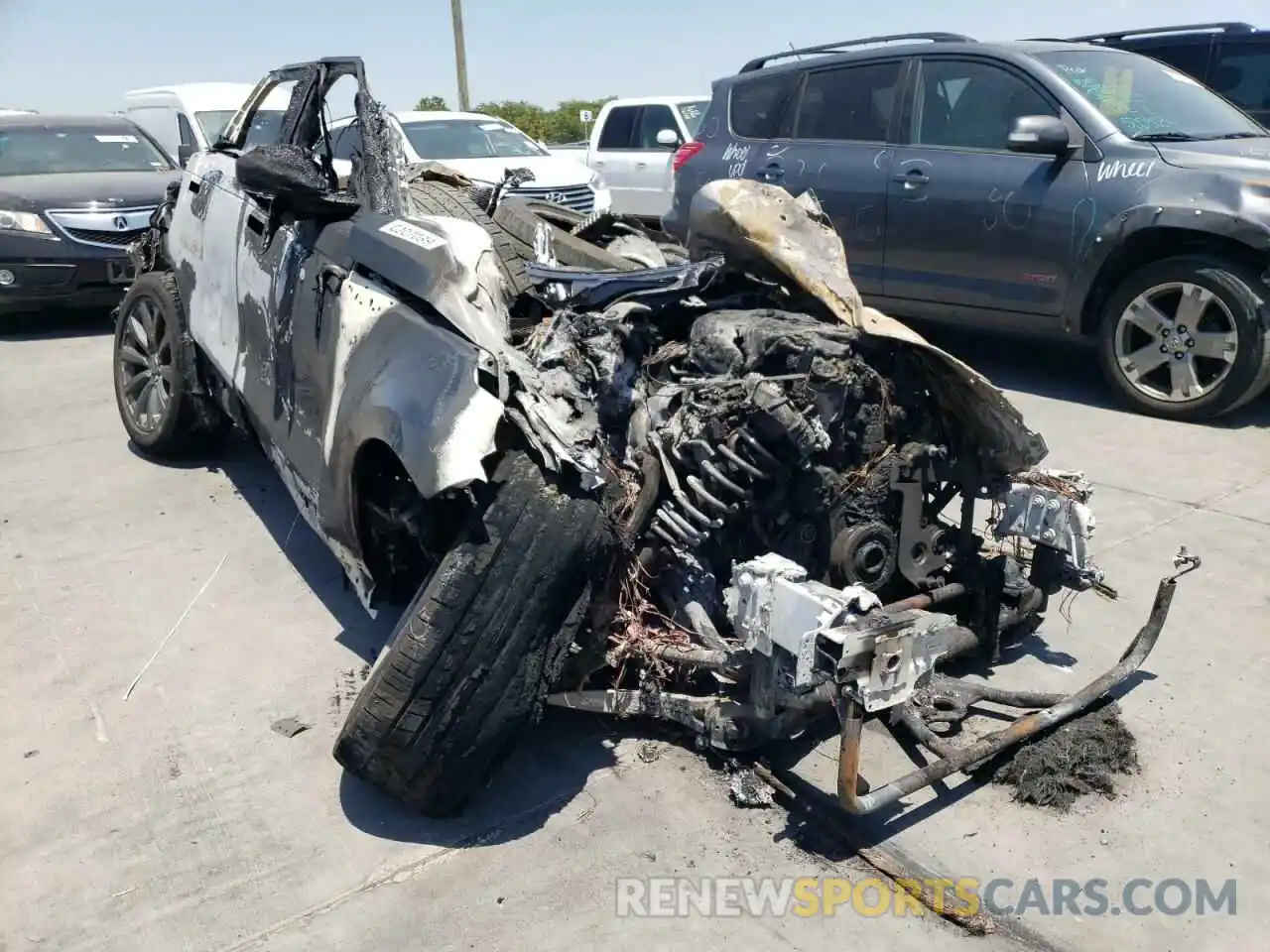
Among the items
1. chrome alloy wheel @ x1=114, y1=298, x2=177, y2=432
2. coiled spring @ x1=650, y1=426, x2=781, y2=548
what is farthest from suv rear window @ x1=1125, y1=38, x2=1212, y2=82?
chrome alloy wheel @ x1=114, y1=298, x2=177, y2=432

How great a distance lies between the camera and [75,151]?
400 inches

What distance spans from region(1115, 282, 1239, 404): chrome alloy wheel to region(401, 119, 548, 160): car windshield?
6924 millimetres

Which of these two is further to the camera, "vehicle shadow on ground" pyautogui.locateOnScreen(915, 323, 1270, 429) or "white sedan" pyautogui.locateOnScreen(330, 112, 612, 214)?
"white sedan" pyautogui.locateOnScreen(330, 112, 612, 214)

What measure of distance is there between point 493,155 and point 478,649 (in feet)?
30.2

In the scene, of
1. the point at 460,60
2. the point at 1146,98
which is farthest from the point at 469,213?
the point at 460,60

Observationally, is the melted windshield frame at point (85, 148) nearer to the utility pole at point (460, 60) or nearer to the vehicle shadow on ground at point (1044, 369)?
the vehicle shadow on ground at point (1044, 369)

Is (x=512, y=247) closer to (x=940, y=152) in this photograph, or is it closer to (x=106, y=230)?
(x=940, y=152)

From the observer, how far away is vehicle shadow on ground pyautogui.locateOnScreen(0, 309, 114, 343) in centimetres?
938

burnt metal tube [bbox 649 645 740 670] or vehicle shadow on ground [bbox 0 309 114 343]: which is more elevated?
burnt metal tube [bbox 649 645 740 670]

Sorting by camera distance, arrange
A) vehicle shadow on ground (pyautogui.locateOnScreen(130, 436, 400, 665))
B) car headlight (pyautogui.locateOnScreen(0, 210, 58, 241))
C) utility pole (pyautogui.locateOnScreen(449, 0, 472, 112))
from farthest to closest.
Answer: utility pole (pyautogui.locateOnScreen(449, 0, 472, 112)), car headlight (pyautogui.locateOnScreen(0, 210, 58, 241)), vehicle shadow on ground (pyautogui.locateOnScreen(130, 436, 400, 665))

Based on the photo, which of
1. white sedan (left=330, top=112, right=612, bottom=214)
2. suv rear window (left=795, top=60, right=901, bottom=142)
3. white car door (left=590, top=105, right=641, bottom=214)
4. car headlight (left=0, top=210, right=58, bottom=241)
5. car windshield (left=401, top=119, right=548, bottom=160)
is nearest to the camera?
suv rear window (left=795, top=60, right=901, bottom=142)

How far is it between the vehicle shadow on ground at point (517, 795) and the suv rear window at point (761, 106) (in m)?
5.83

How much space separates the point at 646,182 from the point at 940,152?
633 cm

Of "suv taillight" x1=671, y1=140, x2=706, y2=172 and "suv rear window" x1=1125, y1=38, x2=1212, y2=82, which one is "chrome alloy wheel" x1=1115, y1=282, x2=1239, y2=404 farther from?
"suv rear window" x1=1125, y1=38, x2=1212, y2=82
